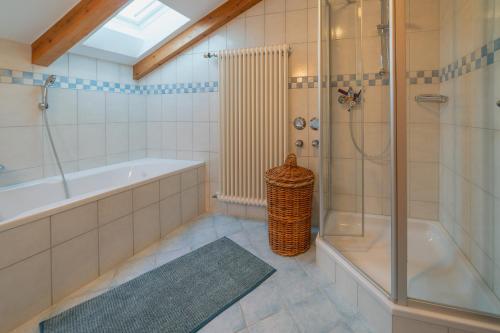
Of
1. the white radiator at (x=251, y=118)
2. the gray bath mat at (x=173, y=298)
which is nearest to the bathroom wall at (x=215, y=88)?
the white radiator at (x=251, y=118)

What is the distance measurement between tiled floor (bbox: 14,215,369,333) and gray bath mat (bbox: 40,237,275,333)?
0.06 meters

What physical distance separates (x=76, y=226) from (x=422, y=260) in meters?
1.93

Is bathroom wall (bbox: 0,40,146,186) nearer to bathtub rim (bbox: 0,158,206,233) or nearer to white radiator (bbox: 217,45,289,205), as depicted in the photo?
bathtub rim (bbox: 0,158,206,233)

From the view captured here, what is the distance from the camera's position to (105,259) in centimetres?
175

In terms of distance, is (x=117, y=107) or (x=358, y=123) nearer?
(x=358, y=123)

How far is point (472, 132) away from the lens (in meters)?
1.47

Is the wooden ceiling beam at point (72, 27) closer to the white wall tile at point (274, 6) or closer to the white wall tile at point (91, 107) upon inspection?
the white wall tile at point (91, 107)

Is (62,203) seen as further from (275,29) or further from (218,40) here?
(275,29)

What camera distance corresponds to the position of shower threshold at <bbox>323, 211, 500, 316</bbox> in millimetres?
1195

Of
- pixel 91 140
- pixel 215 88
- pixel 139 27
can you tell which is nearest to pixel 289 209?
pixel 215 88

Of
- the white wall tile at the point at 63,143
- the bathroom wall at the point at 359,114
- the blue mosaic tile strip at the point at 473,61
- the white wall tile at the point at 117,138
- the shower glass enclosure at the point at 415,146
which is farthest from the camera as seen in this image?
the white wall tile at the point at 117,138

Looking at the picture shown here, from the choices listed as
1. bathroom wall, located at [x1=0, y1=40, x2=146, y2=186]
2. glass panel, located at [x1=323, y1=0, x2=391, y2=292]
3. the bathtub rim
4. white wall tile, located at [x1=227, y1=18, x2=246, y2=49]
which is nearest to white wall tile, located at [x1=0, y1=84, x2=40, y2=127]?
bathroom wall, located at [x1=0, y1=40, x2=146, y2=186]

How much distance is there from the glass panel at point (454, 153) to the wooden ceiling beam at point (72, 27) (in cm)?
188

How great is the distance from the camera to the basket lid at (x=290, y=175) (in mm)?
1899
